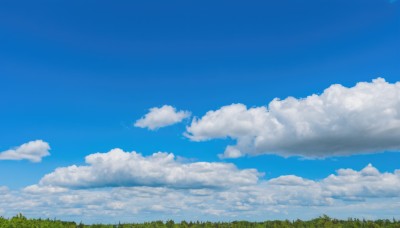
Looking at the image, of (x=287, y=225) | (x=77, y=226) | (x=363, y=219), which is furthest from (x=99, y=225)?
(x=363, y=219)

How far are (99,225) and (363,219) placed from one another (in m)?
19.6

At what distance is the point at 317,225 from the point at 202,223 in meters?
8.55

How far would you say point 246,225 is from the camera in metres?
34.3

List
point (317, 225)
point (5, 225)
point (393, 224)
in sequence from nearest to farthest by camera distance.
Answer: point (5, 225), point (393, 224), point (317, 225)

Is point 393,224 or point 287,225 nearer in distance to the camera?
point 393,224

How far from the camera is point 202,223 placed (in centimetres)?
3422

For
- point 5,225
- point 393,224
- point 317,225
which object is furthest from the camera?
point 317,225

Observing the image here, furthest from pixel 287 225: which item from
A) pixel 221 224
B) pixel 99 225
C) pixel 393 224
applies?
pixel 99 225

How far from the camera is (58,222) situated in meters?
34.1

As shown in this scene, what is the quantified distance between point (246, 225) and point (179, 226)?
5154 mm

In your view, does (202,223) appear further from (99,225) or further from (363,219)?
(363,219)

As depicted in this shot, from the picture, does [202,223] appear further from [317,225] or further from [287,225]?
[317,225]

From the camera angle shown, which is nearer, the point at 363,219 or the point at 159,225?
the point at 363,219

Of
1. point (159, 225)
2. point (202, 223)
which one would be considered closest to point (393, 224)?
point (202, 223)
